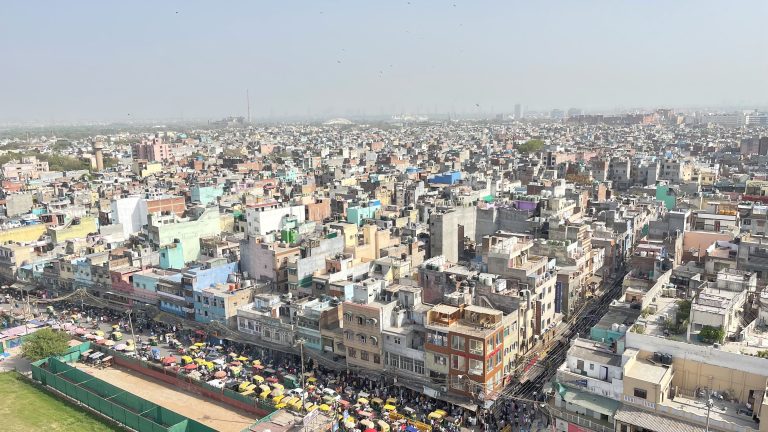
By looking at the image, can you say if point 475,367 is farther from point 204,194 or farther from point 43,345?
point 204,194

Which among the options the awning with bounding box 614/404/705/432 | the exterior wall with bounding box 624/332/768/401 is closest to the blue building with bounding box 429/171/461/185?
the exterior wall with bounding box 624/332/768/401

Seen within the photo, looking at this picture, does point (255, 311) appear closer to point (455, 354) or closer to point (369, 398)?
point (369, 398)

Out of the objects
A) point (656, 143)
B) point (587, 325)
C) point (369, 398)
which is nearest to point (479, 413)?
point (369, 398)

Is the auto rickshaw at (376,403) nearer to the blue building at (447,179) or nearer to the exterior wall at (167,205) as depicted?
the exterior wall at (167,205)

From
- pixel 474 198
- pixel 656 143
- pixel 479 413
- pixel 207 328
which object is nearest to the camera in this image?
pixel 479 413

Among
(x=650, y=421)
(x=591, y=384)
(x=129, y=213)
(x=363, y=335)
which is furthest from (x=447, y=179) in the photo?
(x=650, y=421)
